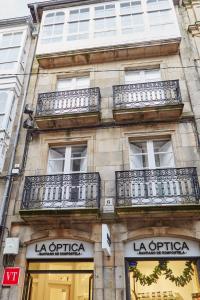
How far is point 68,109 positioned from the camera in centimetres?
959

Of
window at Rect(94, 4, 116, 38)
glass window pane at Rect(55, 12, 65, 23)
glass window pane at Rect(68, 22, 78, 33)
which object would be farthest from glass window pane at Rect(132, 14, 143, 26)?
glass window pane at Rect(55, 12, 65, 23)

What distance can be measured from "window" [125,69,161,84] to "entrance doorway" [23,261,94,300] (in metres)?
6.61

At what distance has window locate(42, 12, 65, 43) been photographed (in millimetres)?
11492

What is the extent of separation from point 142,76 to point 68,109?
10.4ft

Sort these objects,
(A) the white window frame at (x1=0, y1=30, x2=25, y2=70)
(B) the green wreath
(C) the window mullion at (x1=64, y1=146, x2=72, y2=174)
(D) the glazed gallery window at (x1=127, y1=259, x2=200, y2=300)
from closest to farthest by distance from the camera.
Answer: (D) the glazed gallery window at (x1=127, y1=259, x2=200, y2=300) < (B) the green wreath < (C) the window mullion at (x1=64, y1=146, x2=72, y2=174) < (A) the white window frame at (x1=0, y1=30, x2=25, y2=70)

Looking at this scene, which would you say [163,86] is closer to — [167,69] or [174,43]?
[167,69]

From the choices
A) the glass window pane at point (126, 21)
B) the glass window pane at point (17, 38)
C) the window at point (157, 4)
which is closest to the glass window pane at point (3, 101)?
the glass window pane at point (17, 38)

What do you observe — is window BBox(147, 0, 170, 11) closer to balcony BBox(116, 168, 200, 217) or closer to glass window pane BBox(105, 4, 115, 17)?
glass window pane BBox(105, 4, 115, 17)

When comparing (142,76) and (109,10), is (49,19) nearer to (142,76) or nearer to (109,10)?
(109,10)

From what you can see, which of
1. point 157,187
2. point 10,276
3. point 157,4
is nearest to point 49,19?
point 157,4

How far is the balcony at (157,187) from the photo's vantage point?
24.4 feet

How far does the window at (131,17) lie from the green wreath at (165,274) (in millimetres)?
8549

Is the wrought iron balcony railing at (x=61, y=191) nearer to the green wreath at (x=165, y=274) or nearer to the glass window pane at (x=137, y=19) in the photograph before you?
the green wreath at (x=165, y=274)

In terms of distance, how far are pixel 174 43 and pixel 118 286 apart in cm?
843
